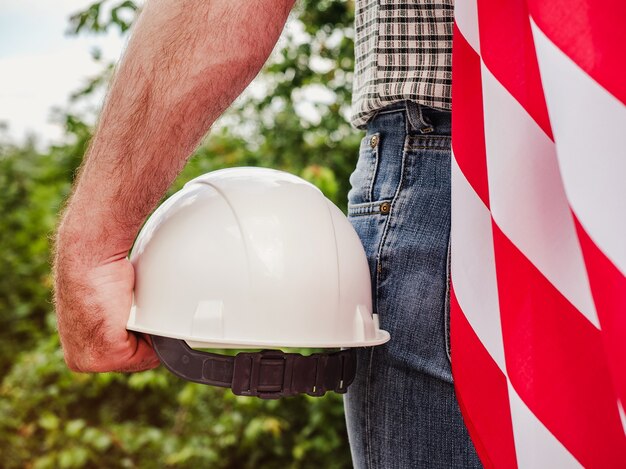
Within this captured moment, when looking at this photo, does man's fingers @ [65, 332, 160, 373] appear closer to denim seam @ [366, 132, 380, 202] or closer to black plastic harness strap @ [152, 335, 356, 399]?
black plastic harness strap @ [152, 335, 356, 399]

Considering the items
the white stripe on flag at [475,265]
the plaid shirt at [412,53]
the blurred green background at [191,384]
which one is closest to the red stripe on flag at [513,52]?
the white stripe on flag at [475,265]

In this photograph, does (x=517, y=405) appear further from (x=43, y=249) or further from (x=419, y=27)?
(x=43, y=249)

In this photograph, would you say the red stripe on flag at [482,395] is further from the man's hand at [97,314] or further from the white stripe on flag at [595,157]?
the man's hand at [97,314]

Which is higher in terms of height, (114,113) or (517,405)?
(114,113)

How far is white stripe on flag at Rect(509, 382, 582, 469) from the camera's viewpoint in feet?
2.62

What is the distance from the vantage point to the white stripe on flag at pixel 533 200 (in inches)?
31.4

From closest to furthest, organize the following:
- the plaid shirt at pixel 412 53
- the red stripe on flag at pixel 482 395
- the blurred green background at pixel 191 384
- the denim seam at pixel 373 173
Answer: the red stripe on flag at pixel 482 395
the plaid shirt at pixel 412 53
the denim seam at pixel 373 173
the blurred green background at pixel 191 384

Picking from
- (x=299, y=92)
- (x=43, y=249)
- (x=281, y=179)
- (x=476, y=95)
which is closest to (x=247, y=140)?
(x=299, y=92)

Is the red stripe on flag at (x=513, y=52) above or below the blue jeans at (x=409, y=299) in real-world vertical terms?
above

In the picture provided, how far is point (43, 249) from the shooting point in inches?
205

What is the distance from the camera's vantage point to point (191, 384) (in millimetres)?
3971

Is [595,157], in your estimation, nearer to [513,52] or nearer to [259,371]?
[513,52]

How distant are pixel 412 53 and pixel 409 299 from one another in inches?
15.6

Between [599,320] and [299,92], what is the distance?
3195mm
